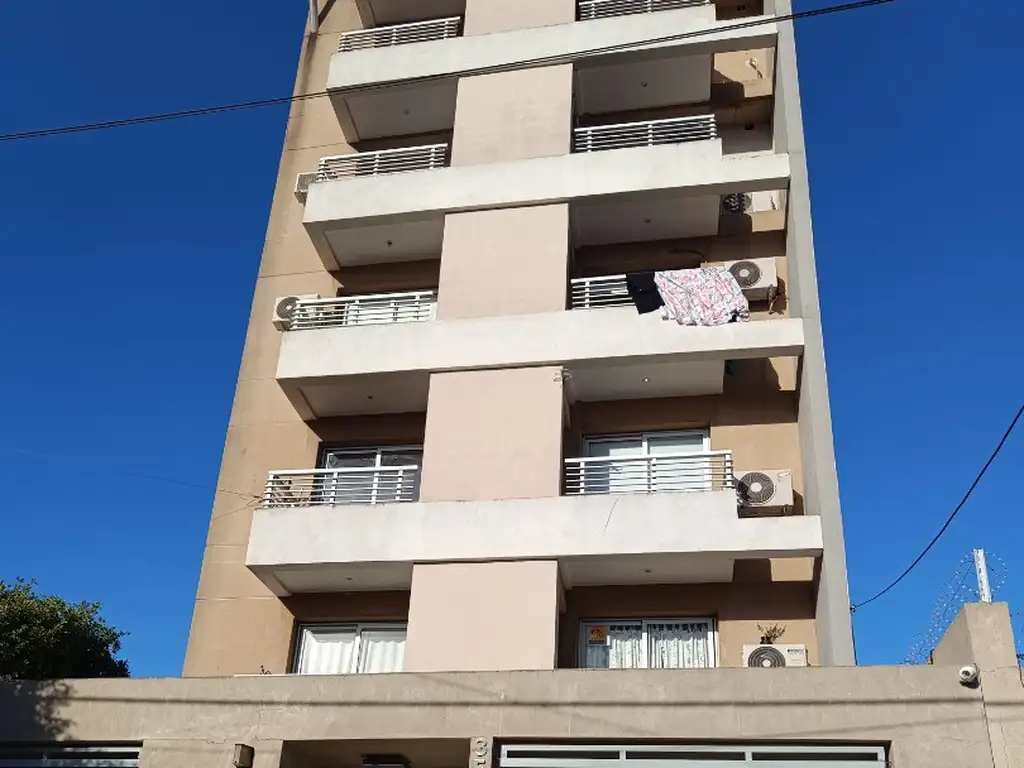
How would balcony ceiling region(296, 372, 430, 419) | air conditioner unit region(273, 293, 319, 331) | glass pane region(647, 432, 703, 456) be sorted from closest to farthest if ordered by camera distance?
glass pane region(647, 432, 703, 456)
balcony ceiling region(296, 372, 430, 419)
air conditioner unit region(273, 293, 319, 331)

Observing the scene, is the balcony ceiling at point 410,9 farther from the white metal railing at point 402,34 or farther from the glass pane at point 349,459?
the glass pane at point 349,459

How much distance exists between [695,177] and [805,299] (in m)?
2.55

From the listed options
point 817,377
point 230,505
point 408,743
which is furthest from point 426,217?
point 408,743

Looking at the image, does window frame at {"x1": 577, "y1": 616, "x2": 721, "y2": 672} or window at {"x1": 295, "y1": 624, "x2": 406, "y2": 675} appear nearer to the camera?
window frame at {"x1": 577, "y1": 616, "x2": 721, "y2": 672}

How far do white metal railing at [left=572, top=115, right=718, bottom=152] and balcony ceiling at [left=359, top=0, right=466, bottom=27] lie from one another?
4.04 meters

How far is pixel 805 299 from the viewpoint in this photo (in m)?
13.9

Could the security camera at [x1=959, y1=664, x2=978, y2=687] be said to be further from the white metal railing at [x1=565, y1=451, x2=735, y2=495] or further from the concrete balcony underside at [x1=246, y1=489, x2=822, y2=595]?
→ the white metal railing at [x1=565, y1=451, x2=735, y2=495]

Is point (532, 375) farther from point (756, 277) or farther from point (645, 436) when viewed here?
point (756, 277)

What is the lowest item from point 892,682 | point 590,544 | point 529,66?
point 892,682

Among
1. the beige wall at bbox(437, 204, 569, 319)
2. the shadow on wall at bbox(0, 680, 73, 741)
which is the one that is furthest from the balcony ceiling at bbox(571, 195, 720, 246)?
the shadow on wall at bbox(0, 680, 73, 741)

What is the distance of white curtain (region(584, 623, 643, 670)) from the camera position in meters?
13.1

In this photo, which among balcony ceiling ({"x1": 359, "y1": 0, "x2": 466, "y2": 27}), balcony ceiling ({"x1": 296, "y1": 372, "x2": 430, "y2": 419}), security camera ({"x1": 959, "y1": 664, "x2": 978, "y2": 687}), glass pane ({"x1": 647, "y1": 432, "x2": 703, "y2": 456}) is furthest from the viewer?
balcony ceiling ({"x1": 359, "y1": 0, "x2": 466, "y2": 27})

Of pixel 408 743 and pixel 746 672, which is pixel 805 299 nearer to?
pixel 746 672

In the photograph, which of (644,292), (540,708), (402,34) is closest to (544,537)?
(540,708)
